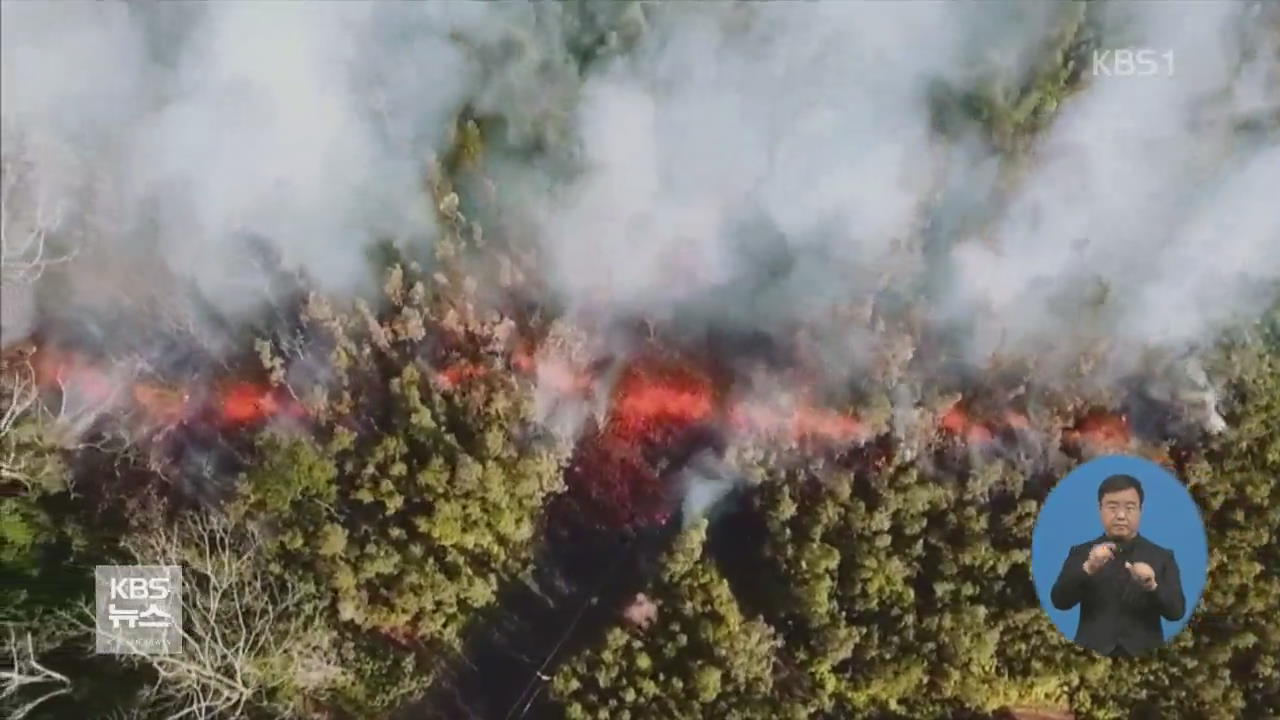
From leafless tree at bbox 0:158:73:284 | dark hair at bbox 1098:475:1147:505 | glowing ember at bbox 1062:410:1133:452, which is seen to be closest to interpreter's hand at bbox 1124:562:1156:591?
dark hair at bbox 1098:475:1147:505

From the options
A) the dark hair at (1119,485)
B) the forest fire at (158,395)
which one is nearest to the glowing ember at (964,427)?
the dark hair at (1119,485)

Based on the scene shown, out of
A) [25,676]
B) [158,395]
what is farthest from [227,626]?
[158,395]

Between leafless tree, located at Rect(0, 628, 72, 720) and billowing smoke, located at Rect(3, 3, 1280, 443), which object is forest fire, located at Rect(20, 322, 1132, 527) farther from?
Result: leafless tree, located at Rect(0, 628, 72, 720)

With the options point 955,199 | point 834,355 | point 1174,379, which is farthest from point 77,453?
point 1174,379

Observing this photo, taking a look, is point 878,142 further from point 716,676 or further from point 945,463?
point 716,676

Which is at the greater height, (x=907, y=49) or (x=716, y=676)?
(x=907, y=49)

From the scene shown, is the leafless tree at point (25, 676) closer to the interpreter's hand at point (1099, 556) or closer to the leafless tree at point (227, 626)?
the leafless tree at point (227, 626)

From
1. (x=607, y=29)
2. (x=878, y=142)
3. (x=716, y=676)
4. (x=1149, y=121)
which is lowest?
(x=716, y=676)
